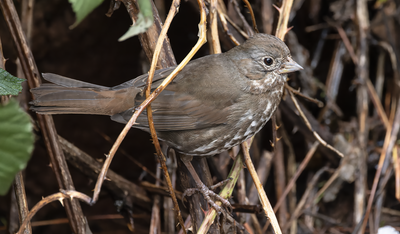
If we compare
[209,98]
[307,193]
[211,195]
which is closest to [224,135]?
[209,98]

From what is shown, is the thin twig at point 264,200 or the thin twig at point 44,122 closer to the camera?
the thin twig at point 264,200

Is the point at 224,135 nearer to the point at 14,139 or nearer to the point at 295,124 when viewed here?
the point at 295,124

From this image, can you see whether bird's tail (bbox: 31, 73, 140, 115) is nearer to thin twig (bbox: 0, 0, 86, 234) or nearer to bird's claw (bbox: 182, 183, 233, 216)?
thin twig (bbox: 0, 0, 86, 234)

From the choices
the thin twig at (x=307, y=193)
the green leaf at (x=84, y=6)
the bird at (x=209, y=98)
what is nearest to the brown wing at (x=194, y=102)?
the bird at (x=209, y=98)

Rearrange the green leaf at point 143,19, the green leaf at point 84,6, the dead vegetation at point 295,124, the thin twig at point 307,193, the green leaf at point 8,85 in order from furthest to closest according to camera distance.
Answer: the thin twig at point 307,193
the dead vegetation at point 295,124
the green leaf at point 8,85
the green leaf at point 143,19
the green leaf at point 84,6

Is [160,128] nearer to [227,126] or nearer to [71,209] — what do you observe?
[227,126]

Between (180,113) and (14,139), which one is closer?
(14,139)

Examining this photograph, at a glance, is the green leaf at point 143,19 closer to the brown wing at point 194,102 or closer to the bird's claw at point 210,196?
the brown wing at point 194,102
